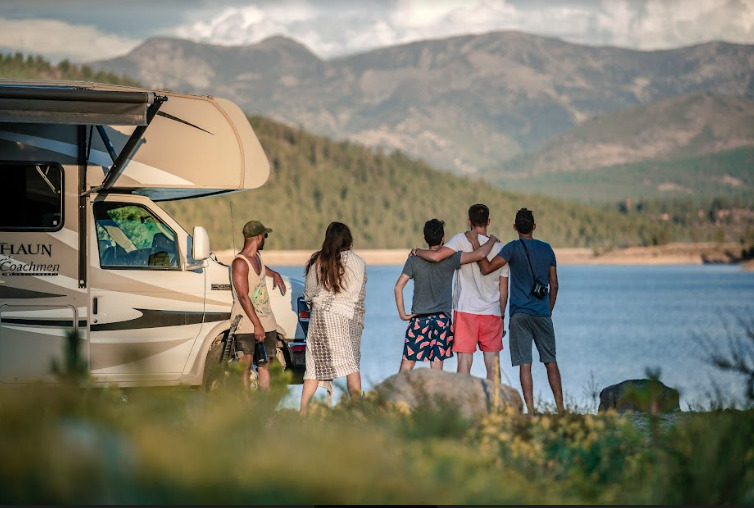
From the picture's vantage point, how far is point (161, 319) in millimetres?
10562

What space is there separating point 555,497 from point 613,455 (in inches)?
49.9

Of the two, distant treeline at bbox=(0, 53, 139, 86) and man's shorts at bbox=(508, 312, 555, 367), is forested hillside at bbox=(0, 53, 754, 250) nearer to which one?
distant treeline at bbox=(0, 53, 139, 86)

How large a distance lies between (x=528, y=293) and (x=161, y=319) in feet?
10.6

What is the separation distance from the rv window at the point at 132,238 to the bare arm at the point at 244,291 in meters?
0.90

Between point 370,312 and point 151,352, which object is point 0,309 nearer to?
point 151,352

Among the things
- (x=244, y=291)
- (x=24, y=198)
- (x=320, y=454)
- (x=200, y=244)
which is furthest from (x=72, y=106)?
(x=320, y=454)

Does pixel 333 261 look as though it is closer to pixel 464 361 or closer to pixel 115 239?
pixel 464 361

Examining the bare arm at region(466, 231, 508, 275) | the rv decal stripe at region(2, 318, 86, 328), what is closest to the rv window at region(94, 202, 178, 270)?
the rv decal stripe at region(2, 318, 86, 328)

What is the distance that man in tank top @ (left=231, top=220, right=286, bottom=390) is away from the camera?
10.0m

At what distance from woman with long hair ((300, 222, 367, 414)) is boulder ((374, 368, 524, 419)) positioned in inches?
45.6

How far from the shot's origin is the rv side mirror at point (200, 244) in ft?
32.9

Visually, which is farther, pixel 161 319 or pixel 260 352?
pixel 161 319

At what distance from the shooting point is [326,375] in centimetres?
956

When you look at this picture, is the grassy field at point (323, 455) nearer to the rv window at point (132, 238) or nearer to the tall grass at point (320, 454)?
the tall grass at point (320, 454)
